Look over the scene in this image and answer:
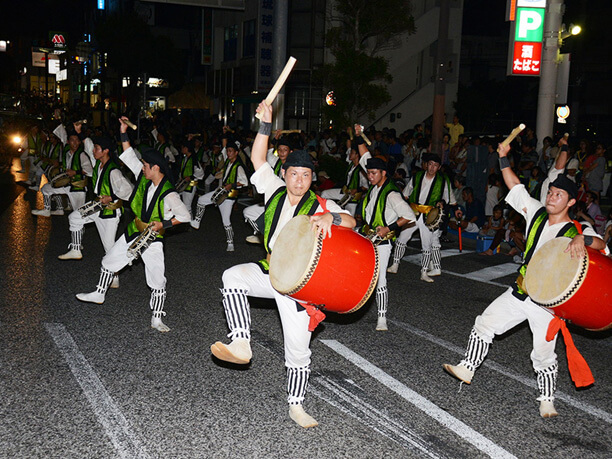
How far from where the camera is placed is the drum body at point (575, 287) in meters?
4.48

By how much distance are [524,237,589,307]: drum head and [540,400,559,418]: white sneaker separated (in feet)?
3.02

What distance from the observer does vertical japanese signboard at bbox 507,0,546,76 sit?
14102mm

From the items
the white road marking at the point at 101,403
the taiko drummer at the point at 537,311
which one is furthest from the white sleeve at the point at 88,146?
the taiko drummer at the point at 537,311

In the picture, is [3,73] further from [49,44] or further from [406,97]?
[406,97]

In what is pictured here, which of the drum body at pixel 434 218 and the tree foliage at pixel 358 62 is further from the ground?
the tree foliage at pixel 358 62

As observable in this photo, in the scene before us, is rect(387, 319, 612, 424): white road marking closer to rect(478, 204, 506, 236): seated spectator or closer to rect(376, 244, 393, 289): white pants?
rect(376, 244, 393, 289): white pants

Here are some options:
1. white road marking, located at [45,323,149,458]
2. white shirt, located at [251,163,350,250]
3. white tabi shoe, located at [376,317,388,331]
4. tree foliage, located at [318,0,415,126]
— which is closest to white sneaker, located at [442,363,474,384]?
white shirt, located at [251,163,350,250]

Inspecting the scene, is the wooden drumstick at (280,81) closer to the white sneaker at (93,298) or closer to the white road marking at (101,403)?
the white road marking at (101,403)

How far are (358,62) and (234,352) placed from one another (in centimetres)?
2034

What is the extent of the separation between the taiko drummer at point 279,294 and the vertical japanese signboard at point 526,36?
427 inches

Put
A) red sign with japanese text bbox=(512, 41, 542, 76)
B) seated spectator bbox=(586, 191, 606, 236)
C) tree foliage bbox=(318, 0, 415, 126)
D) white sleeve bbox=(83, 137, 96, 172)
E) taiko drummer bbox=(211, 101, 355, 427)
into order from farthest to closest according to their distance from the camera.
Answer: tree foliage bbox=(318, 0, 415, 126)
red sign with japanese text bbox=(512, 41, 542, 76)
white sleeve bbox=(83, 137, 96, 172)
seated spectator bbox=(586, 191, 606, 236)
taiko drummer bbox=(211, 101, 355, 427)

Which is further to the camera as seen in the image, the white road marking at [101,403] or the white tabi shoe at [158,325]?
the white tabi shoe at [158,325]

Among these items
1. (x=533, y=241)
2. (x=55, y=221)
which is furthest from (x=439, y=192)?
(x=55, y=221)

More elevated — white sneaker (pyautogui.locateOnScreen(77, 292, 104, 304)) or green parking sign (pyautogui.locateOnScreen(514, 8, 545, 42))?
green parking sign (pyautogui.locateOnScreen(514, 8, 545, 42))
